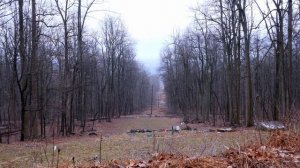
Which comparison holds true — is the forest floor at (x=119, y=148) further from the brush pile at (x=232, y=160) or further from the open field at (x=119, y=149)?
the brush pile at (x=232, y=160)

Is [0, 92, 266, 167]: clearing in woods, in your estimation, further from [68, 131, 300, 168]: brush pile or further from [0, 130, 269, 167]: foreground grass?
[68, 131, 300, 168]: brush pile

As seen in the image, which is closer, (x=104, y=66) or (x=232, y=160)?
(x=232, y=160)

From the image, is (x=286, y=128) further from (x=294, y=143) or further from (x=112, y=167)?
(x=112, y=167)

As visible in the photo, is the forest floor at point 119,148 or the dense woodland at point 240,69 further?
the dense woodland at point 240,69

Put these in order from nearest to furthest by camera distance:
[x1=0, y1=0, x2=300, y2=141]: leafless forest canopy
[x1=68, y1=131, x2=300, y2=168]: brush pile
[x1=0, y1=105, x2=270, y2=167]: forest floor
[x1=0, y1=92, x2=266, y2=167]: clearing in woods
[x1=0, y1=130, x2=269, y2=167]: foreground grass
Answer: [x1=68, y1=131, x2=300, y2=168]: brush pile, [x1=0, y1=105, x2=270, y2=167]: forest floor, [x1=0, y1=130, x2=269, y2=167]: foreground grass, [x1=0, y1=92, x2=266, y2=167]: clearing in woods, [x1=0, y1=0, x2=300, y2=141]: leafless forest canopy

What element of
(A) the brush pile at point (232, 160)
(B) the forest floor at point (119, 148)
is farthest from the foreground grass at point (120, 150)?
(A) the brush pile at point (232, 160)

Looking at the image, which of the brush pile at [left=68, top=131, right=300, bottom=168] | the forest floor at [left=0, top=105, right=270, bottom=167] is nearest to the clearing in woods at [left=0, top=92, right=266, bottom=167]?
the forest floor at [left=0, top=105, right=270, bottom=167]

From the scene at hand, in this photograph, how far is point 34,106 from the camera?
71.2ft

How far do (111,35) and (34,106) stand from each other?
31.4 m

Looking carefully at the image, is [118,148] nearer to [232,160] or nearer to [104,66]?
[232,160]

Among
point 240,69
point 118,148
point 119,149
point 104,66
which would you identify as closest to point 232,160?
point 119,149

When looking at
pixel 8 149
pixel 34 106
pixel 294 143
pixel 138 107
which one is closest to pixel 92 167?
pixel 294 143

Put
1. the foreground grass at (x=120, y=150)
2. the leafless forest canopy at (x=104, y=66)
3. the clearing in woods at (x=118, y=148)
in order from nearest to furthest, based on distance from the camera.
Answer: the foreground grass at (x=120, y=150) → the clearing in woods at (x=118, y=148) → the leafless forest canopy at (x=104, y=66)

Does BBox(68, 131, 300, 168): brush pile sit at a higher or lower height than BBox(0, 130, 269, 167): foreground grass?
higher
